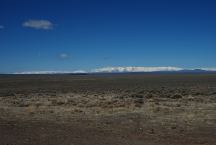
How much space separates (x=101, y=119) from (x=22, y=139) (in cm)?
779

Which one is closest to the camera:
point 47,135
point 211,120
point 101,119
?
point 47,135

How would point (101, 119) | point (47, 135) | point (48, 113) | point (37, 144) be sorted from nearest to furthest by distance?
point (37, 144)
point (47, 135)
point (101, 119)
point (48, 113)

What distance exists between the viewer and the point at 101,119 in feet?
68.6

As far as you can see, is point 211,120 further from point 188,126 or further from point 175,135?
point 175,135

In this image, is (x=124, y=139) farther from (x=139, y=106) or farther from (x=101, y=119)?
(x=139, y=106)

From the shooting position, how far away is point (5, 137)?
13977 mm

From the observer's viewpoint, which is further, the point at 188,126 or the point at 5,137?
the point at 188,126

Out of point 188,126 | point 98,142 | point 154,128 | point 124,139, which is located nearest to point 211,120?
point 188,126

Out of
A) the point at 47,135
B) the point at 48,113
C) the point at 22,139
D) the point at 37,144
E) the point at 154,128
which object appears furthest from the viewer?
the point at 48,113

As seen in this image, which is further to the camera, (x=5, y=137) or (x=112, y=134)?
(x=112, y=134)

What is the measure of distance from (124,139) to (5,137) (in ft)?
15.2

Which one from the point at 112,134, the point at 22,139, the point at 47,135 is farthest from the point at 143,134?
the point at 22,139

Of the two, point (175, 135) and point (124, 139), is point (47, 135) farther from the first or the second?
point (175, 135)

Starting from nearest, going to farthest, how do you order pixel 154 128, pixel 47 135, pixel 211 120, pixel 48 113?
pixel 47 135 < pixel 154 128 < pixel 211 120 < pixel 48 113
